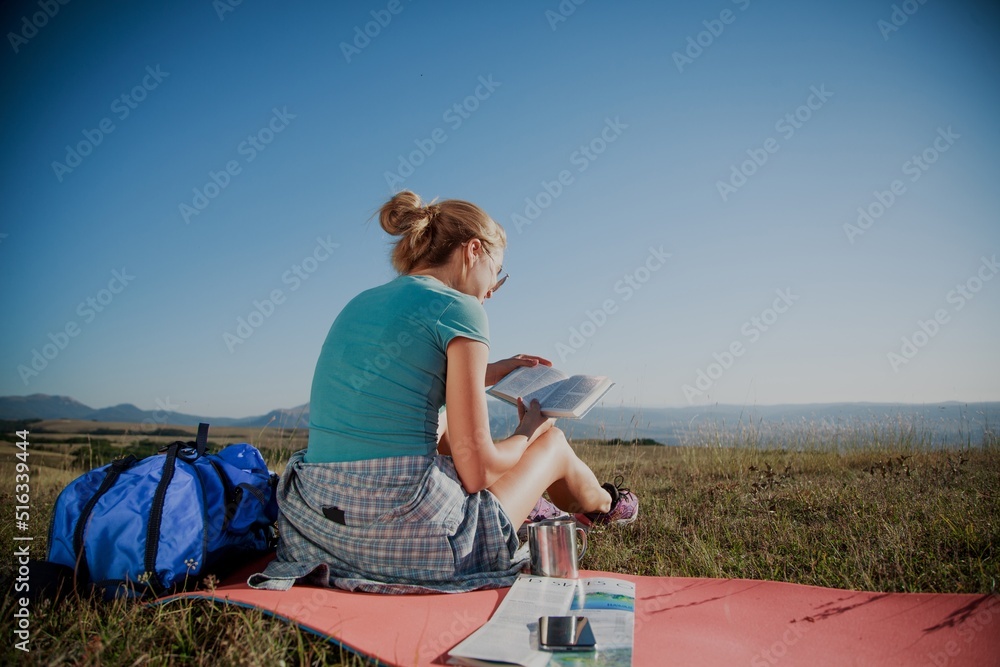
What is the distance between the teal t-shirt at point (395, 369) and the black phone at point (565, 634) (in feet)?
2.65

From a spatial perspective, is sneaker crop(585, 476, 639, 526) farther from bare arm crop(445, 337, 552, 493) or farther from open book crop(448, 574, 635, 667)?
bare arm crop(445, 337, 552, 493)

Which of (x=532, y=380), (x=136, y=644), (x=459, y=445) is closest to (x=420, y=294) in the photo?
(x=459, y=445)

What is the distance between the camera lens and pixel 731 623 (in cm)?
221

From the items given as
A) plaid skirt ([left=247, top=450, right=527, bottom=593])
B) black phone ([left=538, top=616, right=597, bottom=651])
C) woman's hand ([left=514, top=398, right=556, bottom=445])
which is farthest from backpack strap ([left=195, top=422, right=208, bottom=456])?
black phone ([left=538, top=616, right=597, bottom=651])

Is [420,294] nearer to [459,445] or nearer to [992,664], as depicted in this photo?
[459,445]

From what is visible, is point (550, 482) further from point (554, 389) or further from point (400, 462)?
point (400, 462)

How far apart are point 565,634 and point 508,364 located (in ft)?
5.29

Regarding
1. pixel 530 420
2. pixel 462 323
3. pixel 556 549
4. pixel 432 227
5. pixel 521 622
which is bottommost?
pixel 521 622

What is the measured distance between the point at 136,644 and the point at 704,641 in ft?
5.90

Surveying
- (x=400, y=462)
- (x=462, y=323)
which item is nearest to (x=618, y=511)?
(x=400, y=462)

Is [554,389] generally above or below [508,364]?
below

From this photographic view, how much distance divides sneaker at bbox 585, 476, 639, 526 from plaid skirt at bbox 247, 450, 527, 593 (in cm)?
109

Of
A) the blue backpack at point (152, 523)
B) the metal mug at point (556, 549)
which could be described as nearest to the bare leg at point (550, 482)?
the metal mug at point (556, 549)

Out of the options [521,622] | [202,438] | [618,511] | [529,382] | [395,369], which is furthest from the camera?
[618,511]
